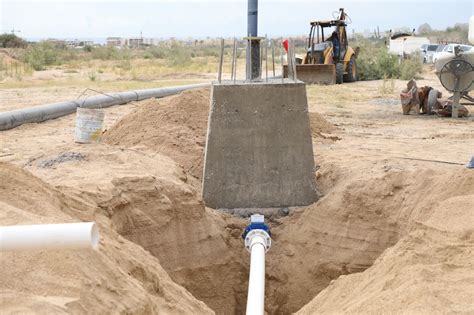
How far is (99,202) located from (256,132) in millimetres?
2087

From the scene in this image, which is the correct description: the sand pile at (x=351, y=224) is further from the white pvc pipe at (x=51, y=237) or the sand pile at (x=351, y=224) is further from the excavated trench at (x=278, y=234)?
the white pvc pipe at (x=51, y=237)

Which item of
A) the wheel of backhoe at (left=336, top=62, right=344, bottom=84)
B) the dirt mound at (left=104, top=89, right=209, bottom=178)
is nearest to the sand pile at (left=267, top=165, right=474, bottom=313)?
the dirt mound at (left=104, top=89, right=209, bottom=178)

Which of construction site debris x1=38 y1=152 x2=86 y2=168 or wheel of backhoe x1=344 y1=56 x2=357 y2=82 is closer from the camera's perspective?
construction site debris x1=38 y1=152 x2=86 y2=168

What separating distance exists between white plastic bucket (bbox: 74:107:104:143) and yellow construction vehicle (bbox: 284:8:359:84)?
14152 mm

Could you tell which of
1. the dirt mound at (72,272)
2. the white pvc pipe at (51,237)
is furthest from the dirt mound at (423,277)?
the white pvc pipe at (51,237)

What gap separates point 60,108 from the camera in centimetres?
1245

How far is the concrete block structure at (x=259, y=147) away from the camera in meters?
6.68

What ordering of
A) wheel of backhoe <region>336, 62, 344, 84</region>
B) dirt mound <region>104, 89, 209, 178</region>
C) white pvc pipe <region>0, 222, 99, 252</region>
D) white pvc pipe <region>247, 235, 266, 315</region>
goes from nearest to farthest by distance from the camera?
white pvc pipe <region>0, 222, 99, 252</region> → white pvc pipe <region>247, 235, 266, 315</region> → dirt mound <region>104, 89, 209, 178</region> → wheel of backhoe <region>336, 62, 344, 84</region>

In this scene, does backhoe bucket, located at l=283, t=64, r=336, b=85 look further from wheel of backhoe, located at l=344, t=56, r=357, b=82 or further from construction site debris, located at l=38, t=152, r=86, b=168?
construction site debris, located at l=38, t=152, r=86, b=168

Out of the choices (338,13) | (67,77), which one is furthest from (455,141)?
(67,77)

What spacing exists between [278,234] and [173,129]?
262cm

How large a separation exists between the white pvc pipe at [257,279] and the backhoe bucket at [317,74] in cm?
1607

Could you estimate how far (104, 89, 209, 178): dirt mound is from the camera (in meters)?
8.03

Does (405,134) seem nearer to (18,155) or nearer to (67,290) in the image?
(18,155)
